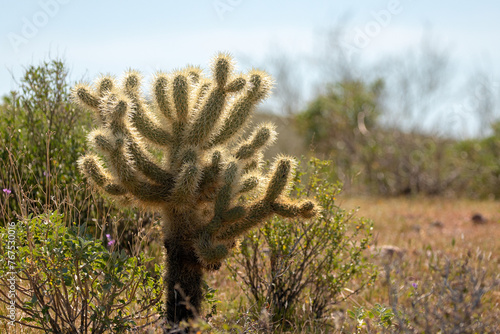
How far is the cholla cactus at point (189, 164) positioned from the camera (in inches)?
123

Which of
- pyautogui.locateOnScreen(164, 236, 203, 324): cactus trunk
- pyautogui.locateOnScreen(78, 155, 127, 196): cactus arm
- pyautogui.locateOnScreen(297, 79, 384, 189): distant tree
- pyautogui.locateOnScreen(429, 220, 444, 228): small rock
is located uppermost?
pyautogui.locateOnScreen(297, 79, 384, 189): distant tree

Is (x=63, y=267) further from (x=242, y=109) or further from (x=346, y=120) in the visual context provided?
(x=346, y=120)

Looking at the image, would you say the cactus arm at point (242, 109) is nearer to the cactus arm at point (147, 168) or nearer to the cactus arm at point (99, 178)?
the cactus arm at point (147, 168)

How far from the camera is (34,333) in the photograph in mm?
3484

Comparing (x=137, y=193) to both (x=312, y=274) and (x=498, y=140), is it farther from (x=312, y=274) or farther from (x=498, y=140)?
(x=498, y=140)

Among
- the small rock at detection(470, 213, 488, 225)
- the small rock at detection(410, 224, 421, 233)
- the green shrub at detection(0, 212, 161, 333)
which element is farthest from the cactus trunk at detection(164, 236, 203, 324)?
the small rock at detection(470, 213, 488, 225)

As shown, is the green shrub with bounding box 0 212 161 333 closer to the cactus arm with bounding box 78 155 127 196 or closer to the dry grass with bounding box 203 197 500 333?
the cactus arm with bounding box 78 155 127 196

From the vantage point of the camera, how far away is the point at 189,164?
3047 mm

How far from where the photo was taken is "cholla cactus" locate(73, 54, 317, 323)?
312cm

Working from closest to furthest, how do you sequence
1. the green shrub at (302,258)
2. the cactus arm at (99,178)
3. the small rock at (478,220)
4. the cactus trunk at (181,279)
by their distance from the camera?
the cactus arm at (99,178), the cactus trunk at (181,279), the green shrub at (302,258), the small rock at (478,220)

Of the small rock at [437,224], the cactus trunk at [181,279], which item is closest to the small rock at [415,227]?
the small rock at [437,224]

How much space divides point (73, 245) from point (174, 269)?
665 mm

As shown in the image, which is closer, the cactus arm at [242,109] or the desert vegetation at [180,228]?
the desert vegetation at [180,228]

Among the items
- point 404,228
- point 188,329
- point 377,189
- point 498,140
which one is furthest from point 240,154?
point 498,140
